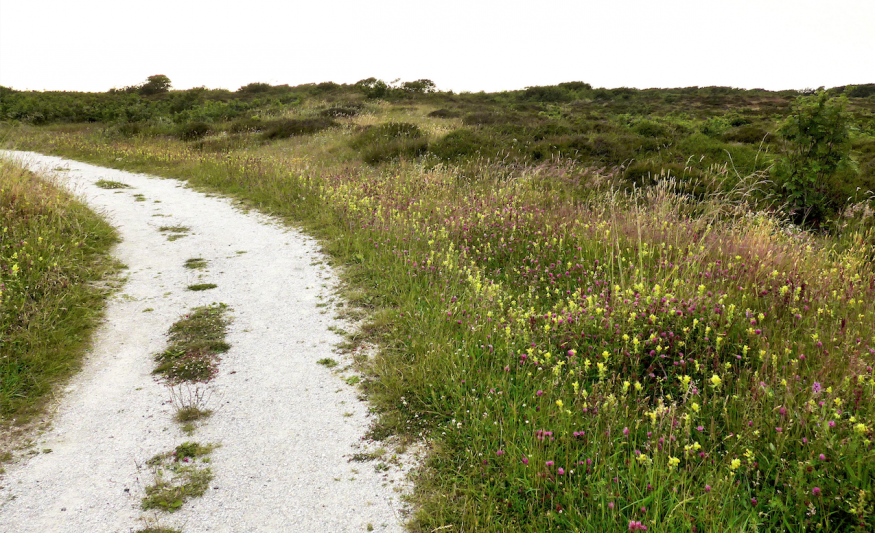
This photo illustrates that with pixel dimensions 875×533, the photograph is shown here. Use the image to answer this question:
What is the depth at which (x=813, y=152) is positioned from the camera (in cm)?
798

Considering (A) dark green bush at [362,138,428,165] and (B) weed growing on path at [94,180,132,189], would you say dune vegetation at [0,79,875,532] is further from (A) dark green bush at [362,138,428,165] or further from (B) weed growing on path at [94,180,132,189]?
(B) weed growing on path at [94,180,132,189]

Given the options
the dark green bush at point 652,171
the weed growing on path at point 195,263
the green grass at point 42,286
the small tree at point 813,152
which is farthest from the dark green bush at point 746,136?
the green grass at point 42,286

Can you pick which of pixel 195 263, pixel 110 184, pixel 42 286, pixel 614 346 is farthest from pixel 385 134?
pixel 614 346

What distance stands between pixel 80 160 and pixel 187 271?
1471cm

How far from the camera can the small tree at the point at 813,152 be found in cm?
764

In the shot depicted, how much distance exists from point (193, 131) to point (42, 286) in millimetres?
19251

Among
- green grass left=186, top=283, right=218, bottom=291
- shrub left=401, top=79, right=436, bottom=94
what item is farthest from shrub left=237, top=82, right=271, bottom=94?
green grass left=186, top=283, right=218, bottom=291

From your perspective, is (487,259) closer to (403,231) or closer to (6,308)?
(403,231)

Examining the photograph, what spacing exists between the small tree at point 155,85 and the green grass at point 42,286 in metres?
43.3

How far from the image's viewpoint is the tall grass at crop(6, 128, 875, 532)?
254cm

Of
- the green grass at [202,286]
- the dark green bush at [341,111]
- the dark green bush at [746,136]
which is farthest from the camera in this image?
the dark green bush at [341,111]

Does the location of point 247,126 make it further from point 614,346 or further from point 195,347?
point 614,346

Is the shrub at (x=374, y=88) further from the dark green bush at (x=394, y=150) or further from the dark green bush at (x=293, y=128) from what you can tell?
the dark green bush at (x=394, y=150)

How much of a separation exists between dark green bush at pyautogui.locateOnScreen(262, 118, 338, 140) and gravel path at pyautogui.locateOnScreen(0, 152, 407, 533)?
49.1 feet
